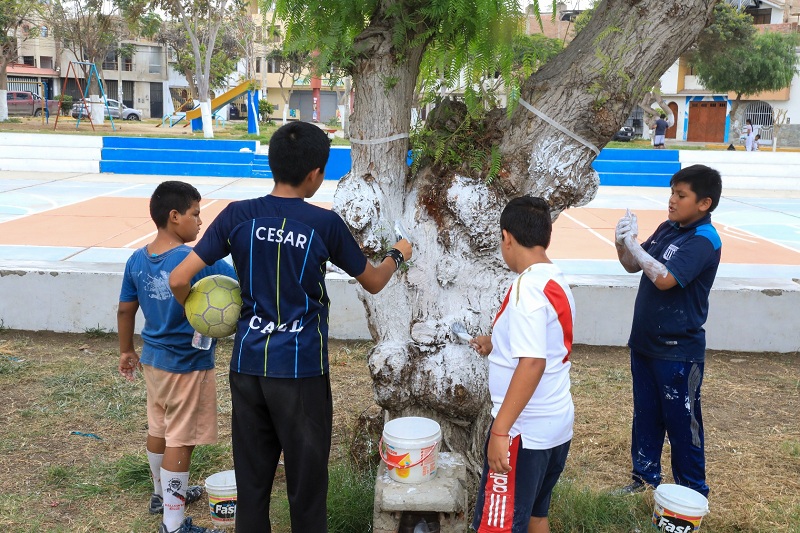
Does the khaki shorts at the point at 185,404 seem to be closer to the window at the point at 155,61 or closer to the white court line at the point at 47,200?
the white court line at the point at 47,200

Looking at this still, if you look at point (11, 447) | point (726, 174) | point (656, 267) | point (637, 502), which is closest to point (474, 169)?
point (656, 267)

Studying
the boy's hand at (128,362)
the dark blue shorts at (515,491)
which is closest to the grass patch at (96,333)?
the boy's hand at (128,362)

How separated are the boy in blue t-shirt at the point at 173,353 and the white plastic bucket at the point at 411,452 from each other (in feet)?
3.00

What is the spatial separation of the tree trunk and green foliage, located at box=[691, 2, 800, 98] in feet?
116

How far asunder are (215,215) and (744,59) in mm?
34711

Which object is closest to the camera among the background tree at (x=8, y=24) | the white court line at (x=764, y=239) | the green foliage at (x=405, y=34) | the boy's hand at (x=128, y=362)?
the green foliage at (x=405, y=34)

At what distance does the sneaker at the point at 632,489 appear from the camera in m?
4.07

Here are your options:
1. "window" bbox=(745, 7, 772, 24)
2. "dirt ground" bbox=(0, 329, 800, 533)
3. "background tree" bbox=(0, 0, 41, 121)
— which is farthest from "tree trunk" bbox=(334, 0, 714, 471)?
"window" bbox=(745, 7, 772, 24)

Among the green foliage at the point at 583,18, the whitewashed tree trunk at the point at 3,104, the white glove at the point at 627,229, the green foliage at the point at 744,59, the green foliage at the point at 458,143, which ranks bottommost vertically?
the white glove at the point at 627,229

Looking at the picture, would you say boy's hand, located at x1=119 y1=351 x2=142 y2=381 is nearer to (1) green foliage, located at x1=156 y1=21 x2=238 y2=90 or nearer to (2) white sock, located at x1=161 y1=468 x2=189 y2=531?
(2) white sock, located at x1=161 y1=468 x2=189 y2=531

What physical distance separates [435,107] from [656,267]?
134 centimetres

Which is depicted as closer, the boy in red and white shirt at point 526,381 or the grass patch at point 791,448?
the boy in red and white shirt at point 526,381

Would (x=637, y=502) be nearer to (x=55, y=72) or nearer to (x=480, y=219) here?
(x=480, y=219)

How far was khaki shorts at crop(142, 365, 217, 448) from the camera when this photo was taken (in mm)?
3617
